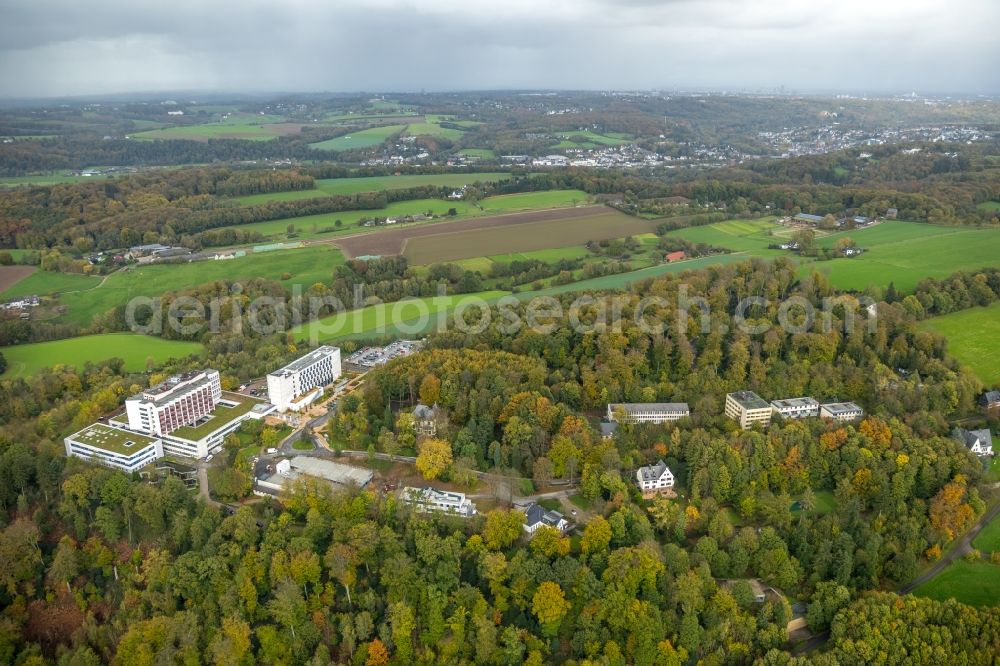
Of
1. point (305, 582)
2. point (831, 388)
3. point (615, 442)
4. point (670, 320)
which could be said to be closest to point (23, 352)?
point (305, 582)

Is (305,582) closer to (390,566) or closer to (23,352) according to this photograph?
(390,566)

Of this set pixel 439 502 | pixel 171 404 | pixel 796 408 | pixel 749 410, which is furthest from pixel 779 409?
pixel 171 404

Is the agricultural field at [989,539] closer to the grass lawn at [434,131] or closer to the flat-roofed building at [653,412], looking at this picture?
the flat-roofed building at [653,412]

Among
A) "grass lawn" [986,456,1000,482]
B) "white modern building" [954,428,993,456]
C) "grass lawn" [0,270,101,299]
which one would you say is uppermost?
"grass lawn" [0,270,101,299]

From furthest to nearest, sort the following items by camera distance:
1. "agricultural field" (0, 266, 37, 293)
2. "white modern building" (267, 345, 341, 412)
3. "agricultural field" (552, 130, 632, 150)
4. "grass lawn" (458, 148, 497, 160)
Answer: "agricultural field" (552, 130, 632, 150), "grass lawn" (458, 148, 497, 160), "agricultural field" (0, 266, 37, 293), "white modern building" (267, 345, 341, 412)

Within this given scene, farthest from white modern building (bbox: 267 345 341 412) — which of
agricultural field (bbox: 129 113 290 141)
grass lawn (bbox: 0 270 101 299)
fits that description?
agricultural field (bbox: 129 113 290 141)

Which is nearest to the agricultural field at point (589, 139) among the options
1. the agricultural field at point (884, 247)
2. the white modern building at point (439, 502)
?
the agricultural field at point (884, 247)

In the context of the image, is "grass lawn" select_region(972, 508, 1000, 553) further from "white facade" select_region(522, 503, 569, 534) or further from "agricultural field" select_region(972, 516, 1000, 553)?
"white facade" select_region(522, 503, 569, 534)

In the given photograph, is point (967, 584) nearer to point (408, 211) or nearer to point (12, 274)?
point (408, 211)
